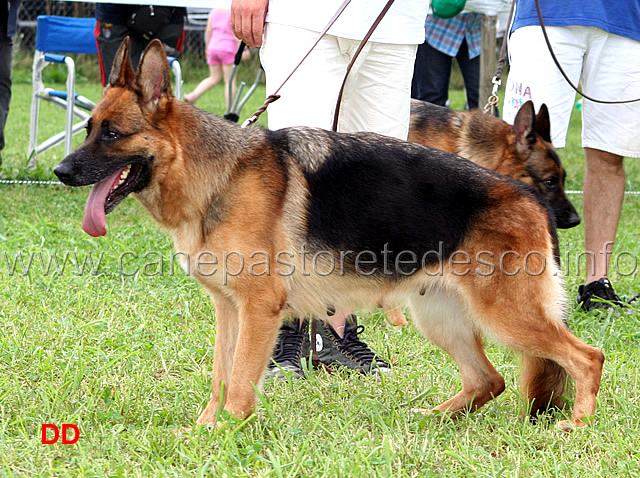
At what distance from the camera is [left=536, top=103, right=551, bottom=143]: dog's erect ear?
4195mm

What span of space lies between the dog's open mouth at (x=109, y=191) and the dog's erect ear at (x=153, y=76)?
0.80 ft

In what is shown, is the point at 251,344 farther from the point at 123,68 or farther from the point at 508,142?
the point at 508,142

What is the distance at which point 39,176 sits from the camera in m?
7.14

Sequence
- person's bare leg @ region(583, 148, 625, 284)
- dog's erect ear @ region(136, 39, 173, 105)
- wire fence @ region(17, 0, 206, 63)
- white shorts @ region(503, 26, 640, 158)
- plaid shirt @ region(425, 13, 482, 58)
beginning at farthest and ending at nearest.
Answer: wire fence @ region(17, 0, 206, 63)
plaid shirt @ region(425, 13, 482, 58)
person's bare leg @ region(583, 148, 625, 284)
white shorts @ region(503, 26, 640, 158)
dog's erect ear @ region(136, 39, 173, 105)

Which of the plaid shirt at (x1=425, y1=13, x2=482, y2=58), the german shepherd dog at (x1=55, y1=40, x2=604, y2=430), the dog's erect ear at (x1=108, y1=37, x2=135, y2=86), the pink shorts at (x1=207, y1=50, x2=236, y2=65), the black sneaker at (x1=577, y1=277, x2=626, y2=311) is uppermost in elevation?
the plaid shirt at (x1=425, y1=13, x2=482, y2=58)

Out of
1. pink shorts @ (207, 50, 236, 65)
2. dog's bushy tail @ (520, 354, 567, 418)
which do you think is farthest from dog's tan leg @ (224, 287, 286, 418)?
pink shorts @ (207, 50, 236, 65)

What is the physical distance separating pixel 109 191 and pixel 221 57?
936 cm

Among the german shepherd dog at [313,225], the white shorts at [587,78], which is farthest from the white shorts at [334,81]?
the white shorts at [587,78]

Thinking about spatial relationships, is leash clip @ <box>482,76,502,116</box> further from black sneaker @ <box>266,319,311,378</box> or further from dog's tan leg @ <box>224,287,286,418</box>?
dog's tan leg @ <box>224,287,286,418</box>

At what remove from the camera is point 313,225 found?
8.81 feet

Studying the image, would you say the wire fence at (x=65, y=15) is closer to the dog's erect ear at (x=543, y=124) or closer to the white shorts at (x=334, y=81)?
the dog's erect ear at (x=543, y=124)

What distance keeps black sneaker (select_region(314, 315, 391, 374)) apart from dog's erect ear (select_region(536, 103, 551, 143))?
5.46ft

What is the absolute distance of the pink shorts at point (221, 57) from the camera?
1133 cm

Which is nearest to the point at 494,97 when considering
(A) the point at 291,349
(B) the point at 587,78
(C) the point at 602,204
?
(B) the point at 587,78
